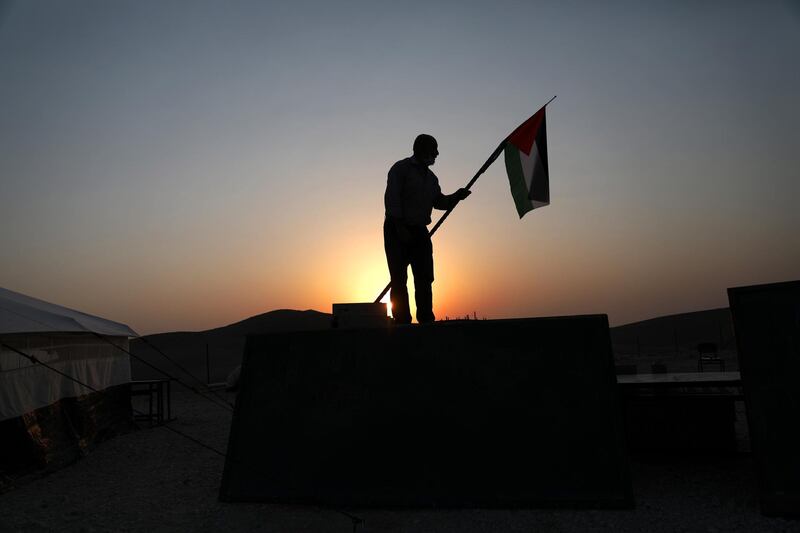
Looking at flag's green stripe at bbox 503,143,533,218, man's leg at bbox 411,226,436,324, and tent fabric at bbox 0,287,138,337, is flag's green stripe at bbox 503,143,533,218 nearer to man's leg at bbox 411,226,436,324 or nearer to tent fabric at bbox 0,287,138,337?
man's leg at bbox 411,226,436,324

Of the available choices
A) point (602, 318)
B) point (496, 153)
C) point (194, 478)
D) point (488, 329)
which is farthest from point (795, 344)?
point (194, 478)

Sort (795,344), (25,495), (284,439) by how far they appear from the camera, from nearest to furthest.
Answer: (795,344) < (284,439) < (25,495)

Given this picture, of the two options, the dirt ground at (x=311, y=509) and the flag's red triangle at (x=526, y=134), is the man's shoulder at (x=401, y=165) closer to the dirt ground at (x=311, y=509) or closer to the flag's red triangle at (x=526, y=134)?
the flag's red triangle at (x=526, y=134)

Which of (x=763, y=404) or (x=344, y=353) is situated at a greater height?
(x=344, y=353)

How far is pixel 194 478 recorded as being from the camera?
7086 mm

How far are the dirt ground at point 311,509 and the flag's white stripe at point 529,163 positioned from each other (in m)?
3.41

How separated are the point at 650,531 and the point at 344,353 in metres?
2.86

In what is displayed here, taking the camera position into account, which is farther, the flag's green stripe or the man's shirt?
the flag's green stripe

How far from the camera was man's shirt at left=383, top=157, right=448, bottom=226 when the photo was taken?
6.88 m

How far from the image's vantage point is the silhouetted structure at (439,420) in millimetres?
4973

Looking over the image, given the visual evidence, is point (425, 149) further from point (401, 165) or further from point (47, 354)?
point (47, 354)

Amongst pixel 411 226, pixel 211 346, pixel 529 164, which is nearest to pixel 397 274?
pixel 411 226

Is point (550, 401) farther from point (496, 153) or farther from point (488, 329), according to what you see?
point (496, 153)

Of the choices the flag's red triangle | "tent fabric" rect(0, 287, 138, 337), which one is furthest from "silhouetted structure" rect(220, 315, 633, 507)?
"tent fabric" rect(0, 287, 138, 337)
